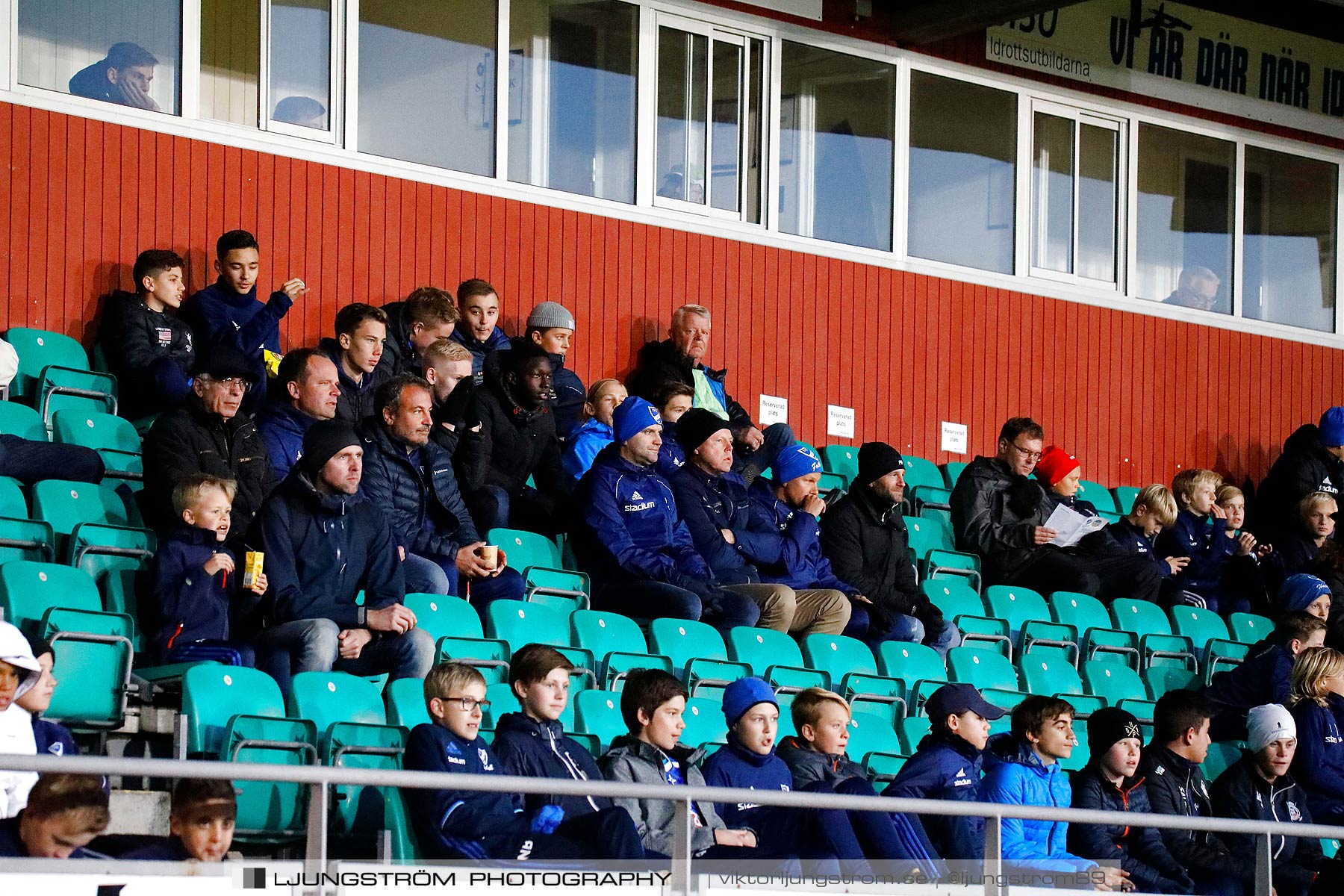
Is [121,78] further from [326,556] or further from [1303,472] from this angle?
[1303,472]

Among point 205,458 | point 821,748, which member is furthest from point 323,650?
point 821,748

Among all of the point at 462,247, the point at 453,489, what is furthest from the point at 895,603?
the point at 462,247

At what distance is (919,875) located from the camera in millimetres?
4781

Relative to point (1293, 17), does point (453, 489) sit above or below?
below

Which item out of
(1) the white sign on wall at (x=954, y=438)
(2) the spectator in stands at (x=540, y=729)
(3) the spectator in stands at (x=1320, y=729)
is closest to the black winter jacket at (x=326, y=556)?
(2) the spectator in stands at (x=540, y=729)

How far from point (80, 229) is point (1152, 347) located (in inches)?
278

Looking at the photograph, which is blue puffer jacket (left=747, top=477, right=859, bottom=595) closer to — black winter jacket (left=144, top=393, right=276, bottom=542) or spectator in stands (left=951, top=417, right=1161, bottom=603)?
spectator in stands (left=951, top=417, right=1161, bottom=603)

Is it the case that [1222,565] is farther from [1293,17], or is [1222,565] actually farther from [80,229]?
[80,229]

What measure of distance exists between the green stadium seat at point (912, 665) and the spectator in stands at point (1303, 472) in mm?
4015

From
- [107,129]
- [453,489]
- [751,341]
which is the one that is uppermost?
[107,129]

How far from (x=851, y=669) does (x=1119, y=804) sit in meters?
1.56

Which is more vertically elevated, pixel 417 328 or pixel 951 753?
pixel 417 328

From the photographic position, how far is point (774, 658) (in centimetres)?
766

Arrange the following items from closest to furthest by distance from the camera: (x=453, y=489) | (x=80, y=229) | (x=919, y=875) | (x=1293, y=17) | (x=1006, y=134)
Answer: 1. (x=919, y=875)
2. (x=453, y=489)
3. (x=80, y=229)
4. (x=1006, y=134)
5. (x=1293, y=17)
